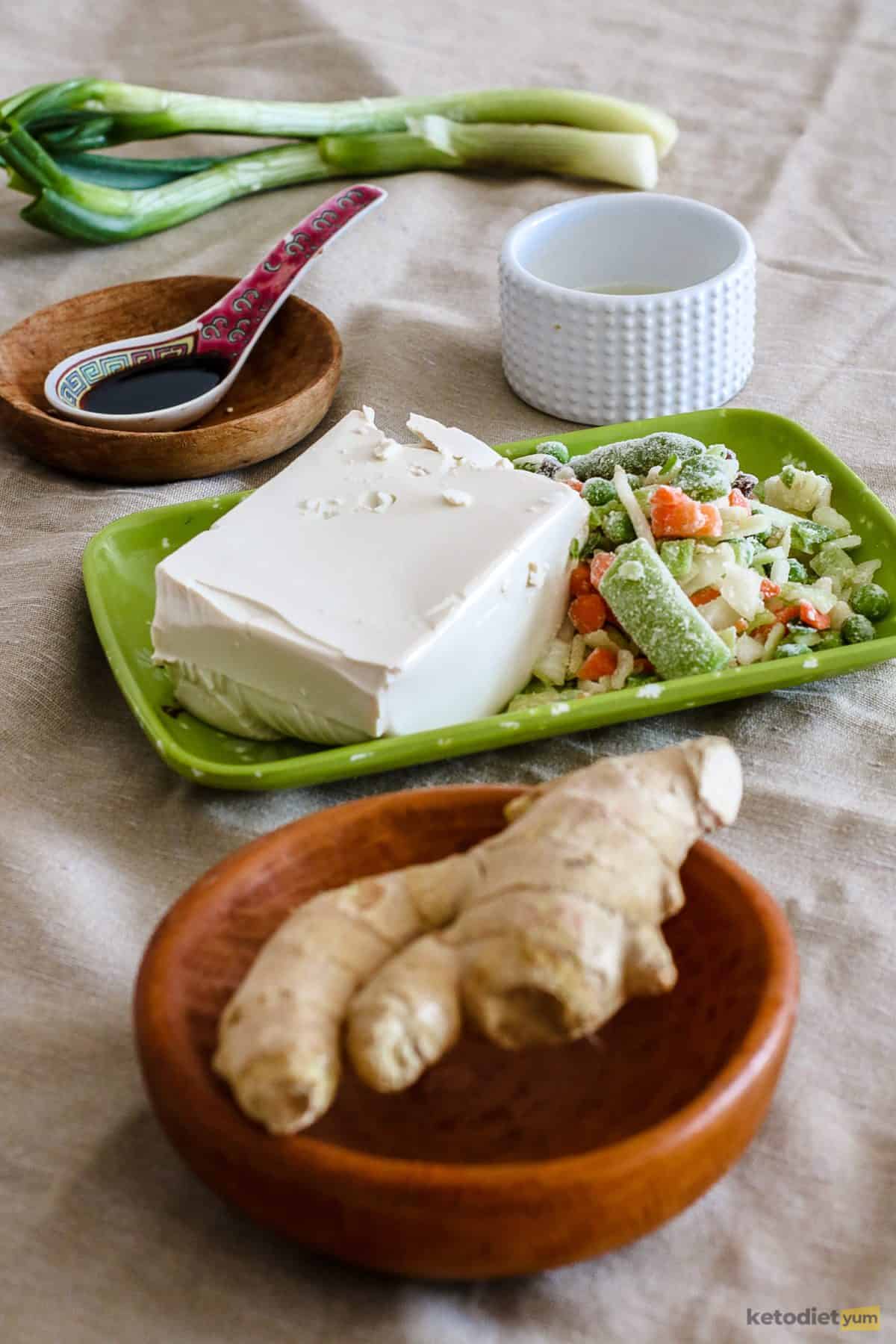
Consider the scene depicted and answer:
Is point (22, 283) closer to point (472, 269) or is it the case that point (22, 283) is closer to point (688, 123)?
point (472, 269)

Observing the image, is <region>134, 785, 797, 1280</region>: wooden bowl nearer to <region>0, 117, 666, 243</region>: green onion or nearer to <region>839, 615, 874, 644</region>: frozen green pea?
<region>839, 615, 874, 644</region>: frozen green pea

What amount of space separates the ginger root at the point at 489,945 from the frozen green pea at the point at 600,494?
1.65 ft

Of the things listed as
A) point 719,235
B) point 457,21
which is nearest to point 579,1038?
point 719,235

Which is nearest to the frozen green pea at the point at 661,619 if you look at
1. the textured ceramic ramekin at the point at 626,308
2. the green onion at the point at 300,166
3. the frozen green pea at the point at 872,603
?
the frozen green pea at the point at 872,603

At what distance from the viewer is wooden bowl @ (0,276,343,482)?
1.50 meters

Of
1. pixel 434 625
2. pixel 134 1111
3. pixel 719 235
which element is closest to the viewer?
pixel 134 1111

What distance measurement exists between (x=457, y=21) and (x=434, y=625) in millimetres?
1808

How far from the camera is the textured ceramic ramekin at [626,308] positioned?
4.97ft

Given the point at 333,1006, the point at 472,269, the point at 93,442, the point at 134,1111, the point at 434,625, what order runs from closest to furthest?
the point at 333,1006 → the point at 134,1111 → the point at 434,625 → the point at 93,442 → the point at 472,269

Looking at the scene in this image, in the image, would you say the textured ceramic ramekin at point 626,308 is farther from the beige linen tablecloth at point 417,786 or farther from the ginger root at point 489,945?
the ginger root at point 489,945

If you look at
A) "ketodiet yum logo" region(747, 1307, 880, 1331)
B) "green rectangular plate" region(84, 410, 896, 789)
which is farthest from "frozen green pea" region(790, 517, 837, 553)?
"ketodiet yum logo" region(747, 1307, 880, 1331)

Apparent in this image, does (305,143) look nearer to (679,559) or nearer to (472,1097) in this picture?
(679,559)

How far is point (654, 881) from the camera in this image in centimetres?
74

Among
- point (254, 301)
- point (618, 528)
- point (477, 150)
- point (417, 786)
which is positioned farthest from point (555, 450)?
Result: point (477, 150)
